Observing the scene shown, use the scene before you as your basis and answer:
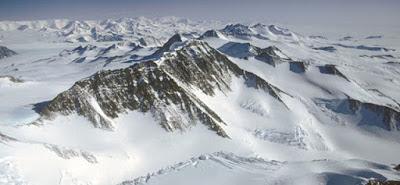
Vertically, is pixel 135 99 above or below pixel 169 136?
above

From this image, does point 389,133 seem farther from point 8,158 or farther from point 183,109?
point 8,158

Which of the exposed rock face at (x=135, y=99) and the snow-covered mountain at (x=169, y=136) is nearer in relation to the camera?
the snow-covered mountain at (x=169, y=136)

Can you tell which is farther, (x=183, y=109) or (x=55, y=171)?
(x=183, y=109)

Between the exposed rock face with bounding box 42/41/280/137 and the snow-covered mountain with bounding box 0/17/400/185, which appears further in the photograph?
the exposed rock face with bounding box 42/41/280/137

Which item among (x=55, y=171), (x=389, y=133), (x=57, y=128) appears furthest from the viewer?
(x=389, y=133)

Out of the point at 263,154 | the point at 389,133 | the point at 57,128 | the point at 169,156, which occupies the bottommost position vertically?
the point at 389,133

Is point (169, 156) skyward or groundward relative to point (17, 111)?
groundward

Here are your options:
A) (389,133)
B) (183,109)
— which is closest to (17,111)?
(183,109)

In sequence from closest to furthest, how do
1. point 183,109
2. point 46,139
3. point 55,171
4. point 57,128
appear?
point 55,171 → point 46,139 → point 57,128 → point 183,109

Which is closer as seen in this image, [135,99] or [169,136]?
[169,136]
